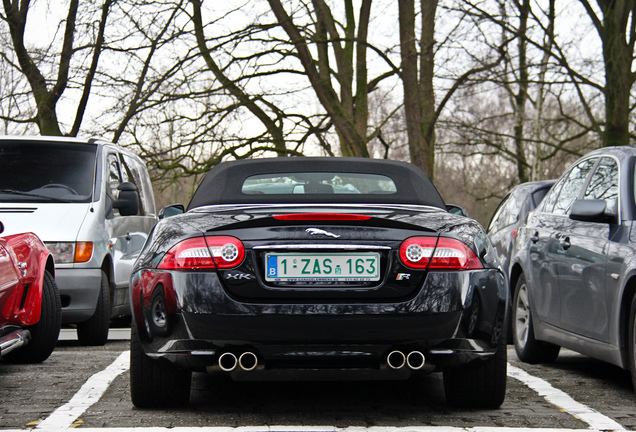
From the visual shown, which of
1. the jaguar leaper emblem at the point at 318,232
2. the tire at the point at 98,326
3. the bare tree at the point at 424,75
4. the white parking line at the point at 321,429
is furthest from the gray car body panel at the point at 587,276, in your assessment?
the bare tree at the point at 424,75

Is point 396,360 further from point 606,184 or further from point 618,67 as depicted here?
point 618,67

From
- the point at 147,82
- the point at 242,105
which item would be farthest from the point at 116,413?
the point at 242,105

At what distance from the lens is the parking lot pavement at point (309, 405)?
490 cm

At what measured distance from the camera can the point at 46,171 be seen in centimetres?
949

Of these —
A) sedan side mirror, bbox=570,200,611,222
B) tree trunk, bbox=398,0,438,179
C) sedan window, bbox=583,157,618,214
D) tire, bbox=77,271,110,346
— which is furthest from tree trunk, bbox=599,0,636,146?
sedan side mirror, bbox=570,200,611,222

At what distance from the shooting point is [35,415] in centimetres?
523

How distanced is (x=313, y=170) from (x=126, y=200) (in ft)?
12.7

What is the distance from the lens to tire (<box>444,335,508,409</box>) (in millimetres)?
5234

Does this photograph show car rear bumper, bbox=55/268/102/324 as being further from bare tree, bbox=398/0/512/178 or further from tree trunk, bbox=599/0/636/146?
tree trunk, bbox=599/0/636/146

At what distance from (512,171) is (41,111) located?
148 feet

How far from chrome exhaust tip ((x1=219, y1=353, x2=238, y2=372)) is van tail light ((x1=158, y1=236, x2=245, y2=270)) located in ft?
1.42

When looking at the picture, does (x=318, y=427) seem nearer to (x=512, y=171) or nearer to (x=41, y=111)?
(x=41, y=111)

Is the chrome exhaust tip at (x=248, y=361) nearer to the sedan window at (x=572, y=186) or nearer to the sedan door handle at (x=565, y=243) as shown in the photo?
the sedan door handle at (x=565, y=243)

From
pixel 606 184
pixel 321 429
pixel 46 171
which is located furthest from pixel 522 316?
pixel 46 171
